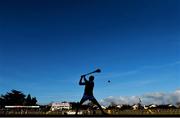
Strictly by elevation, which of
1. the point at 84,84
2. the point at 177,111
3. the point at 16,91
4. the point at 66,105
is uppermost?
the point at 16,91

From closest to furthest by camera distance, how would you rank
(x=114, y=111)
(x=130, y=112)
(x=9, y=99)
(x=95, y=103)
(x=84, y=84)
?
1. (x=84, y=84)
2. (x=95, y=103)
3. (x=130, y=112)
4. (x=114, y=111)
5. (x=9, y=99)

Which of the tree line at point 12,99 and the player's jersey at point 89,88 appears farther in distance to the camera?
the tree line at point 12,99

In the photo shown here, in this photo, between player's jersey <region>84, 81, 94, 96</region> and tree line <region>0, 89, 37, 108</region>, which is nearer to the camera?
player's jersey <region>84, 81, 94, 96</region>

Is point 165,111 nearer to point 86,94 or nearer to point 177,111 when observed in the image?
point 177,111

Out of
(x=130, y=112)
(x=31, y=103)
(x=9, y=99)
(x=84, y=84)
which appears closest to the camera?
(x=84, y=84)

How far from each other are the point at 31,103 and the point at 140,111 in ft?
403

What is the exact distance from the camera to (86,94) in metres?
17.8

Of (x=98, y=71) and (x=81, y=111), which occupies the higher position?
(x=98, y=71)

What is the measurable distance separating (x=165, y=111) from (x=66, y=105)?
85095mm

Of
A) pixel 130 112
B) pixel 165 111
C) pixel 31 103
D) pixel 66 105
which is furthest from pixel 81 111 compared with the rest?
pixel 31 103

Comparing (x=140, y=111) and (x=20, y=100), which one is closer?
(x=140, y=111)

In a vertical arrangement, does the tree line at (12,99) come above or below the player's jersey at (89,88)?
above

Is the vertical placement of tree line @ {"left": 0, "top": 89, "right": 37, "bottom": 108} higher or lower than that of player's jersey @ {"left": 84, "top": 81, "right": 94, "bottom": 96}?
higher

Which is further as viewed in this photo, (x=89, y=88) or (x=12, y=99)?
(x=12, y=99)
